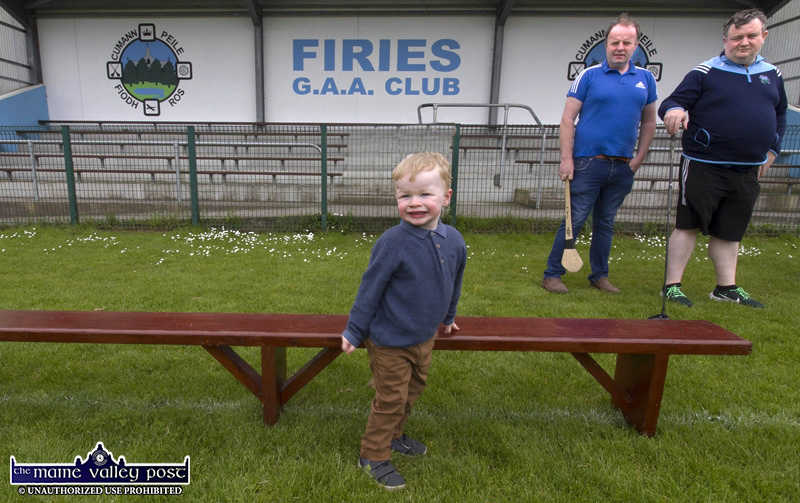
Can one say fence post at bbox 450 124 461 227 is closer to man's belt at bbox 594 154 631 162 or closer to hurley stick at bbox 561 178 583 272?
hurley stick at bbox 561 178 583 272

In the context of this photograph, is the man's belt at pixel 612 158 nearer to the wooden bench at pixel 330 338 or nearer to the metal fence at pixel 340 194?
the wooden bench at pixel 330 338

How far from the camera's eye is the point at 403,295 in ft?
5.54

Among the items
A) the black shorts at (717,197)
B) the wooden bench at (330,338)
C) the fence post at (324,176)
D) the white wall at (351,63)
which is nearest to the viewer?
the wooden bench at (330,338)

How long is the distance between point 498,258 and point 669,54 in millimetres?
9558

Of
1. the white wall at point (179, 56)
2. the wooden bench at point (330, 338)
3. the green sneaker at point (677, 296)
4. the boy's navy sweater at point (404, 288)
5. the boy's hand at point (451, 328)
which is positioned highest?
the white wall at point (179, 56)

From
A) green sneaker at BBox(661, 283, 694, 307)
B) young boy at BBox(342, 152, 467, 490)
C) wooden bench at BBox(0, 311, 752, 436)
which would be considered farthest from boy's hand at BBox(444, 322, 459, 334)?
green sneaker at BBox(661, 283, 694, 307)

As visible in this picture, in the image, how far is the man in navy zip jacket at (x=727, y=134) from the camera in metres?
3.19

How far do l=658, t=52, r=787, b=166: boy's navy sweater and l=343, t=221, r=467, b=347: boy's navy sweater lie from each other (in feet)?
8.08

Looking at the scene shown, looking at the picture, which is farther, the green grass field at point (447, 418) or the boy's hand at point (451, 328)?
the boy's hand at point (451, 328)

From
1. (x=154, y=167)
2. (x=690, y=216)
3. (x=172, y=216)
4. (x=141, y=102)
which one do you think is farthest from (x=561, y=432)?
→ (x=141, y=102)

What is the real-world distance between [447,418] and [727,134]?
2.84 metres

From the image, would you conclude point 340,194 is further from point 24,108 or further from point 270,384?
point 24,108

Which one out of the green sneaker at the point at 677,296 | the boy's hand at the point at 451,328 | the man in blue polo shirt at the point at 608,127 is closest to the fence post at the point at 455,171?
the man in blue polo shirt at the point at 608,127

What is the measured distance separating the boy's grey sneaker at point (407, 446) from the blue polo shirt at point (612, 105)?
2.74 metres
